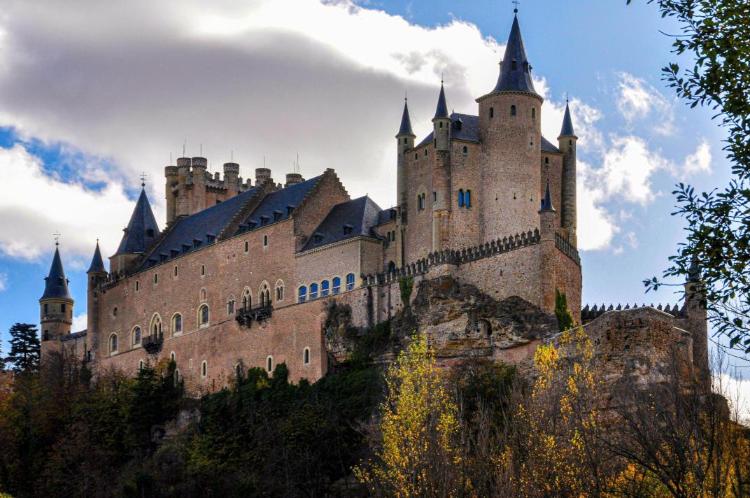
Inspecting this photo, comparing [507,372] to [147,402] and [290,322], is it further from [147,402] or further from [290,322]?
[147,402]

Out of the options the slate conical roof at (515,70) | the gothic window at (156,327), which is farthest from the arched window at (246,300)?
the slate conical roof at (515,70)

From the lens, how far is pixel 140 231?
313 feet

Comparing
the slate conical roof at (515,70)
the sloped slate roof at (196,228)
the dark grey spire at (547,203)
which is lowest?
the dark grey spire at (547,203)

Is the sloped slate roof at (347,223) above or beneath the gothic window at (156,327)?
above

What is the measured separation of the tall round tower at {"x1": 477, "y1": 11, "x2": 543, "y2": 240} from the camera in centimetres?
6475

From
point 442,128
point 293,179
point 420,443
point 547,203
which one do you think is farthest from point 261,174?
point 420,443

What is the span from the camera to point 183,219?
309ft

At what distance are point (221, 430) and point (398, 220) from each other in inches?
594

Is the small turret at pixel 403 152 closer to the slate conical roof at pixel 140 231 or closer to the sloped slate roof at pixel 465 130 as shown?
the sloped slate roof at pixel 465 130

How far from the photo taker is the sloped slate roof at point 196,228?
274ft

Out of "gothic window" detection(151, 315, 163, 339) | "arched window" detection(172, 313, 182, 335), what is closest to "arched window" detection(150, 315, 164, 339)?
"gothic window" detection(151, 315, 163, 339)

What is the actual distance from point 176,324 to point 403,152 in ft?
74.2

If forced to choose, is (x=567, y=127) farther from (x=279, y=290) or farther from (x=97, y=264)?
(x=97, y=264)

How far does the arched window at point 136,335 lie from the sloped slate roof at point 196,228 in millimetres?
4514
